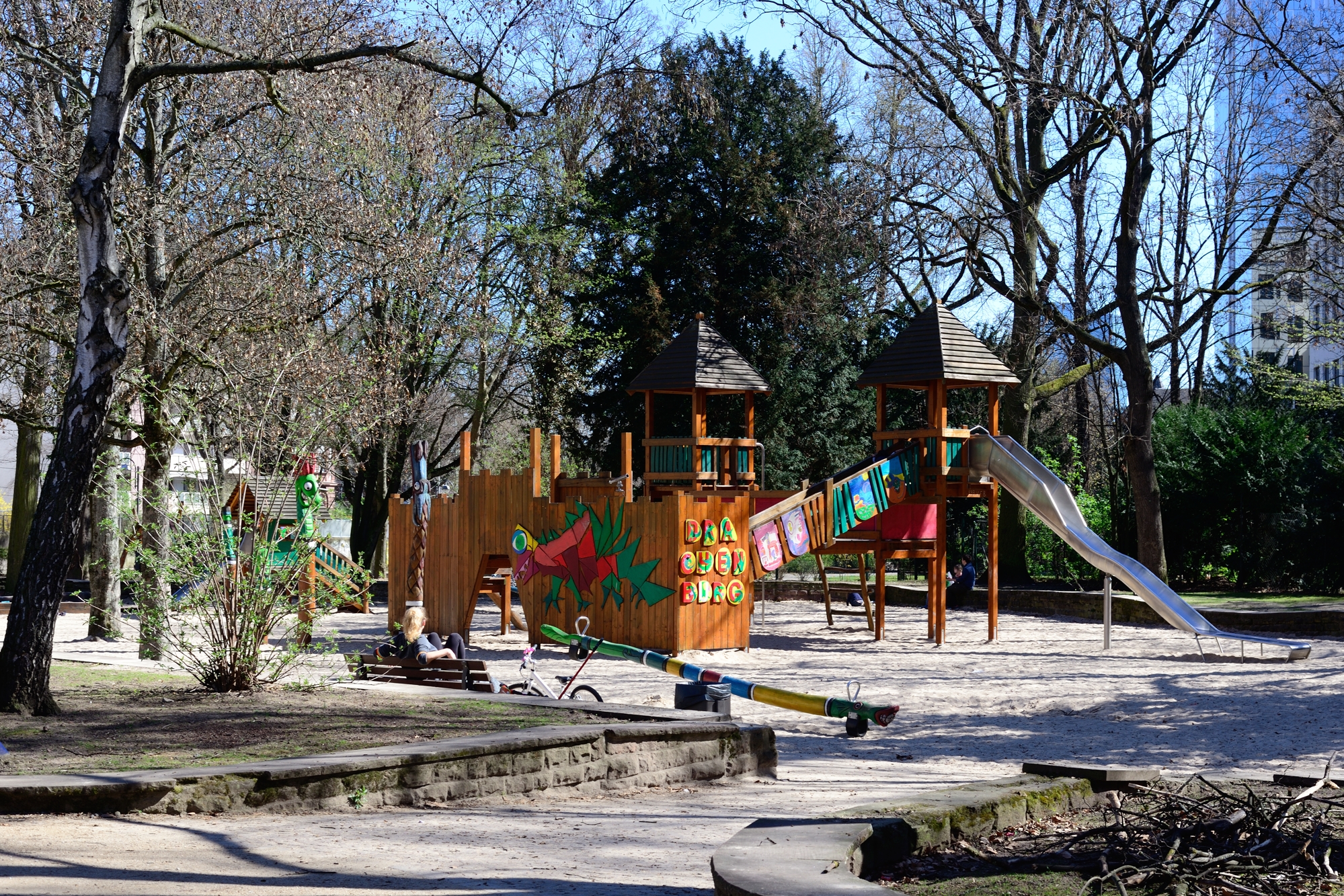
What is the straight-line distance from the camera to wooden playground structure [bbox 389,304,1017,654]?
59.8 feet

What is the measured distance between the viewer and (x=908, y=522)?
21453 mm

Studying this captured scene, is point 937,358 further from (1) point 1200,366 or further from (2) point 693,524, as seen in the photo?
(1) point 1200,366

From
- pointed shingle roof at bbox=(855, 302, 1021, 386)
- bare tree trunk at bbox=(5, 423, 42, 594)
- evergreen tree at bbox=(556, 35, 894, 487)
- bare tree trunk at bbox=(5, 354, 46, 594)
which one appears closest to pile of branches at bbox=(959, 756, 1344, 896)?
pointed shingle roof at bbox=(855, 302, 1021, 386)

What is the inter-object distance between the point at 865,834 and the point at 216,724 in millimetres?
5234

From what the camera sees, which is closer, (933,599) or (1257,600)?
(933,599)

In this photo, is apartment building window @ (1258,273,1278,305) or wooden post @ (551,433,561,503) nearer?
wooden post @ (551,433,561,503)

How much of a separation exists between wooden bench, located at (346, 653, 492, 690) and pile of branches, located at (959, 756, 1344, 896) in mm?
6569

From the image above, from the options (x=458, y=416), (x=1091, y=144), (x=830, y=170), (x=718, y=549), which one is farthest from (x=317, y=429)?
(x=458, y=416)

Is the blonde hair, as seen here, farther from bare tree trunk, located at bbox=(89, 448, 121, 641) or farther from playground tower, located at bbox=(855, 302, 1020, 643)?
playground tower, located at bbox=(855, 302, 1020, 643)

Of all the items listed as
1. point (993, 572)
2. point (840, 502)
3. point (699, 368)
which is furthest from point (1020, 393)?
point (840, 502)

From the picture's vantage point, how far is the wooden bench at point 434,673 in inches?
445

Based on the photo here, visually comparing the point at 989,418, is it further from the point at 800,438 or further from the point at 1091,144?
the point at 800,438

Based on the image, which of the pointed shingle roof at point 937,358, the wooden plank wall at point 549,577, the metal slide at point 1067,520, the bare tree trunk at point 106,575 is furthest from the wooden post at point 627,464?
the bare tree trunk at point 106,575

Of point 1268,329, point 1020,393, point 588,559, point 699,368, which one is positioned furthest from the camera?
point 1268,329
